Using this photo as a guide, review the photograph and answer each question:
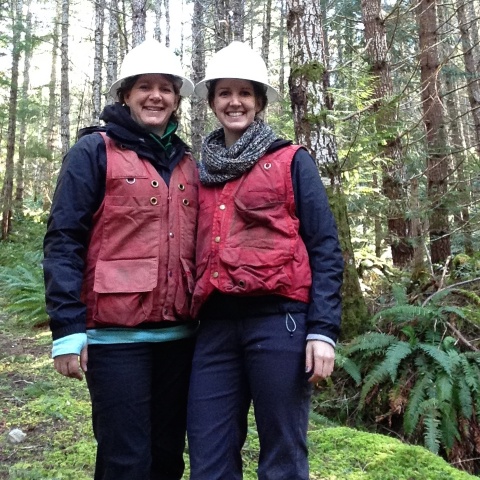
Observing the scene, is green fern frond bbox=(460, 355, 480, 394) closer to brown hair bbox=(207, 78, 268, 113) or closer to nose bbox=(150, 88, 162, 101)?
brown hair bbox=(207, 78, 268, 113)

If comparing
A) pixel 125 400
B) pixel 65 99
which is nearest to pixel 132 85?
pixel 125 400

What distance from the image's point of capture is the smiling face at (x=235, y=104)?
2.66 metres

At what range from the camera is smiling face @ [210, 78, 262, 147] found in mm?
2658

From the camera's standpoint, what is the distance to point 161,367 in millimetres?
2598

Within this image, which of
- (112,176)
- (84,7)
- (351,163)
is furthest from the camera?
(84,7)

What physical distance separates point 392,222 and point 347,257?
350 cm

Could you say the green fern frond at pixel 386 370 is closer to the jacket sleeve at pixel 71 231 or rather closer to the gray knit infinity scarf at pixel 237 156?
the gray knit infinity scarf at pixel 237 156

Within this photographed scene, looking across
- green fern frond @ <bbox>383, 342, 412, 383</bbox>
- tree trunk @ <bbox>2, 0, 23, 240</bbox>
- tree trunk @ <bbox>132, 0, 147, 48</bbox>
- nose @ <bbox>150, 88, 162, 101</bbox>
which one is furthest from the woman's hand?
tree trunk @ <bbox>2, 0, 23, 240</bbox>

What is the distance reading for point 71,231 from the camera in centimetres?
235

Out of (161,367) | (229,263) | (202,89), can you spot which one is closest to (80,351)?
(161,367)

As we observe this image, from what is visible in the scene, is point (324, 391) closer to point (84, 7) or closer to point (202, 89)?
point (202, 89)

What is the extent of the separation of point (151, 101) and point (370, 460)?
284 cm

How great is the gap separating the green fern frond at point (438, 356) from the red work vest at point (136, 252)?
3.18 m

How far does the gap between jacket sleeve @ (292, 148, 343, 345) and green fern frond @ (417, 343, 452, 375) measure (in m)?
2.85
